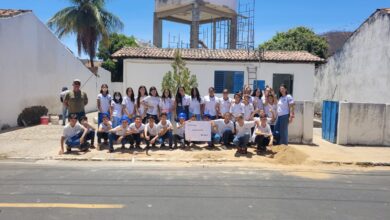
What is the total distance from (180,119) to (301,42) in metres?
27.4

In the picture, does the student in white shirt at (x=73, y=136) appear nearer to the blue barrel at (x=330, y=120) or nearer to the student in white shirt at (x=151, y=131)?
the student in white shirt at (x=151, y=131)

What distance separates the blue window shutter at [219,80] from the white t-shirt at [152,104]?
10.5 meters

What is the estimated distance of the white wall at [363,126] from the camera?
1159 centimetres

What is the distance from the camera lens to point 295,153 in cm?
934

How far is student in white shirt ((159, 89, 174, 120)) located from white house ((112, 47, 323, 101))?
9696mm

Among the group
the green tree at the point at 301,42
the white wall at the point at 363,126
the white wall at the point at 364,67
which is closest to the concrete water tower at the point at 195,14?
the white wall at the point at 364,67

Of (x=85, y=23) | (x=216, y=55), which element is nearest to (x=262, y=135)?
(x=216, y=55)

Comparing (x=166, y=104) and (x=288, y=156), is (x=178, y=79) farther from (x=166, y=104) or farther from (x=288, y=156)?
(x=288, y=156)

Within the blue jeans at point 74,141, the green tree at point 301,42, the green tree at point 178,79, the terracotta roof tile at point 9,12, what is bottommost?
the blue jeans at point 74,141

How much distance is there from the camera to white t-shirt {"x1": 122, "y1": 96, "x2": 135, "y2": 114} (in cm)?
1050

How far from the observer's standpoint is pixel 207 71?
20.8 metres

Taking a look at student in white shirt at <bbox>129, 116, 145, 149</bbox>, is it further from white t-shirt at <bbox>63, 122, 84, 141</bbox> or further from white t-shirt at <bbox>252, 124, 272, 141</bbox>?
white t-shirt at <bbox>252, 124, 272, 141</bbox>

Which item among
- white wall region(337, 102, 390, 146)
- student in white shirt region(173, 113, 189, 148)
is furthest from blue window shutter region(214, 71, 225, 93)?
student in white shirt region(173, 113, 189, 148)

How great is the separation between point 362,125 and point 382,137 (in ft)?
2.41
